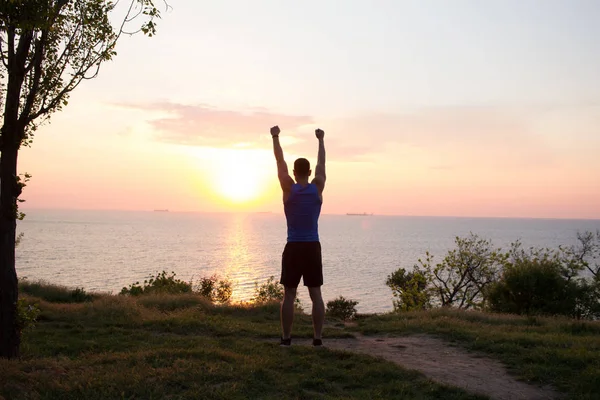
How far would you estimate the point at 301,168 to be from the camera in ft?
25.5

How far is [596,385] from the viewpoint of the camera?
20.6 feet

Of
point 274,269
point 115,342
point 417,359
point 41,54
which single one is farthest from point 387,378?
point 274,269

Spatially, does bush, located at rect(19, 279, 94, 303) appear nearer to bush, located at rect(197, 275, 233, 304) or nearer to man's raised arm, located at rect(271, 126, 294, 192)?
bush, located at rect(197, 275, 233, 304)

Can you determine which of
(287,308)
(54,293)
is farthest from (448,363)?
(54,293)

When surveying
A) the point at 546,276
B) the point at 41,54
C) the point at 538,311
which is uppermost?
the point at 41,54

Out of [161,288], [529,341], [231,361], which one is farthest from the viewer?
[161,288]

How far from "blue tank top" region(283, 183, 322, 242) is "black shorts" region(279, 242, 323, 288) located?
117mm

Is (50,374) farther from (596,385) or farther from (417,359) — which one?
(596,385)

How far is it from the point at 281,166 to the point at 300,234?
107 centimetres

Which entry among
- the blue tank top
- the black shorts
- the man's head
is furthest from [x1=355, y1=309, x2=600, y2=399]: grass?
the man's head

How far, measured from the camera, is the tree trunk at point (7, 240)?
6.87 m

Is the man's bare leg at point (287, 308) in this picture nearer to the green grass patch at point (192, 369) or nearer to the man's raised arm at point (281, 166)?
the green grass patch at point (192, 369)

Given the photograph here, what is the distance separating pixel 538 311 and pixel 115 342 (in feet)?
44.6

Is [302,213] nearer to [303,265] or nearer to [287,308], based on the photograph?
[303,265]
